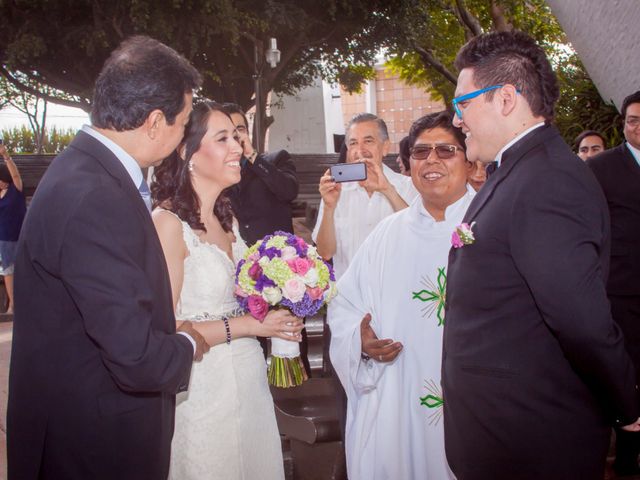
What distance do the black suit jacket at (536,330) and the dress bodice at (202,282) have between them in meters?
1.10

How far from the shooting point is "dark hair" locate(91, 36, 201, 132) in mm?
2080

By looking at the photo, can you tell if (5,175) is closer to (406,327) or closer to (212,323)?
(212,323)

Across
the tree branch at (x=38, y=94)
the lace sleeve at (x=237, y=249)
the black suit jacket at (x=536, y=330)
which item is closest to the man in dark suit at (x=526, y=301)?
the black suit jacket at (x=536, y=330)

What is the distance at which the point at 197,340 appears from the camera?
246cm

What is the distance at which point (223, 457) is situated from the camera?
283 cm

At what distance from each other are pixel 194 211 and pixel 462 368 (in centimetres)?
143

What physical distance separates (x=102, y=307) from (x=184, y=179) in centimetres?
130

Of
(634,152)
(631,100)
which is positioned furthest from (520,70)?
(631,100)

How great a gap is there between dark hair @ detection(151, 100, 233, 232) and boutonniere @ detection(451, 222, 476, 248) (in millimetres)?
1276

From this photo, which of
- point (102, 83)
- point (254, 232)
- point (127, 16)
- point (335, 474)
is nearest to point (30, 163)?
point (127, 16)

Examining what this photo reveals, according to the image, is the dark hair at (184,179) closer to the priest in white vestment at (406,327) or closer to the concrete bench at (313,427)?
the priest in white vestment at (406,327)

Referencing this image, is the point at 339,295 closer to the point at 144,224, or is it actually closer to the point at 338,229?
the point at 338,229

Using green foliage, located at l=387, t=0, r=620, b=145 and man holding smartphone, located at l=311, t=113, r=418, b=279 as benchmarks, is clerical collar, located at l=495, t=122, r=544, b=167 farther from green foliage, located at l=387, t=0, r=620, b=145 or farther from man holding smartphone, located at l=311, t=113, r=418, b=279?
green foliage, located at l=387, t=0, r=620, b=145

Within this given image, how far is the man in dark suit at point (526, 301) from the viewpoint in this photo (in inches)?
75.5
